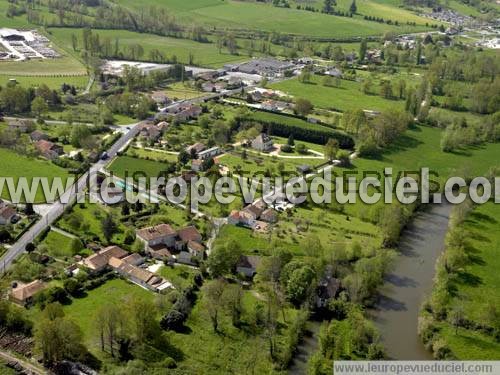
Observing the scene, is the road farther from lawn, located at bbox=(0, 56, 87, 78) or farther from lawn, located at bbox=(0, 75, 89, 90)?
lawn, located at bbox=(0, 56, 87, 78)

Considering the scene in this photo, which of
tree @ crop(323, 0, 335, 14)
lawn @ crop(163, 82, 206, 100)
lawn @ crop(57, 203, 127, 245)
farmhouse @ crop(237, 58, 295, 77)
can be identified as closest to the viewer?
lawn @ crop(57, 203, 127, 245)

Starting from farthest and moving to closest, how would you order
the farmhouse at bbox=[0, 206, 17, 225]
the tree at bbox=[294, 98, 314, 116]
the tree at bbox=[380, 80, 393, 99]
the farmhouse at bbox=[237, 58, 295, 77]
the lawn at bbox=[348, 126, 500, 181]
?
the farmhouse at bbox=[237, 58, 295, 77] < the tree at bbox=[380, 80, 393, 99] < the tree at bbox=[294, 98, 314, 116] < the lawn at bbox=[348, 126, 500, 181] < the farmhouse at bbox=[0, 206, 17, 225]

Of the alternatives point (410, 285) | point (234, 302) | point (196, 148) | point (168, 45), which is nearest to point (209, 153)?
point (196, 148)

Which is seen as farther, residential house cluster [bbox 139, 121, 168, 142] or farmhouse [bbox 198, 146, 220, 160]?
residential house cluster [bbox 139, 121, 168, 142]

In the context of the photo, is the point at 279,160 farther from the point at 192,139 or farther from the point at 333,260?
the point at 333,260

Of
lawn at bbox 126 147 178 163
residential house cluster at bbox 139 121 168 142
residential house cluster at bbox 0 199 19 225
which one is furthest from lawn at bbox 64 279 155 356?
residential house cluster at bbox 139 121 168 142

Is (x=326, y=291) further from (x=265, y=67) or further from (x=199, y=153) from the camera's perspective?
(x=265, y=67)

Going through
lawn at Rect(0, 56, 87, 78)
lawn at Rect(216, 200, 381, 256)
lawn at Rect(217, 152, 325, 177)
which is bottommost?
lawn at Rect(216, 200, 381, 256)
